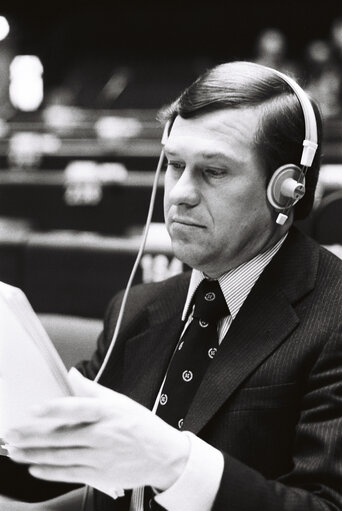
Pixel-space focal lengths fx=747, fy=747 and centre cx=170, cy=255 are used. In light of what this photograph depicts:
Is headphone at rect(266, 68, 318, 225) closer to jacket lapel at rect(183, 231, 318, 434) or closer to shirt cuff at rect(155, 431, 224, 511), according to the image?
jacket lapel at rect(183, 231, 318, 434)

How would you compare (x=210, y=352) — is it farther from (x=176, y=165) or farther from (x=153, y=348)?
(x=176, y=165)

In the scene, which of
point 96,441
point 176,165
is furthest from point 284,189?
point 96,441

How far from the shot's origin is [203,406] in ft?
2.60

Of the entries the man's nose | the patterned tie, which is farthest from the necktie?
the man's nose

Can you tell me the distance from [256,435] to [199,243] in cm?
22

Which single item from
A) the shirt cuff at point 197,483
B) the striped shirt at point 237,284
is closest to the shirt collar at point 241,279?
the striped shirt at point 237,284

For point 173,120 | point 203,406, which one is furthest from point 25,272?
point 203,406

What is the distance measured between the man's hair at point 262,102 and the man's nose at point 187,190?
0.07 meters

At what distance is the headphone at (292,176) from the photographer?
2.75 feet

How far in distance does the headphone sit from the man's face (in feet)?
0.05

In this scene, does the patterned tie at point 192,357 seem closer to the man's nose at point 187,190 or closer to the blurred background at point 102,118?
the man's nose at point 187,190

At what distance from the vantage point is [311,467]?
0.71 meters

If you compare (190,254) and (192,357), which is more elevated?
(190,254)

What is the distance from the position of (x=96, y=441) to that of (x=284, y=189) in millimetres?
372
